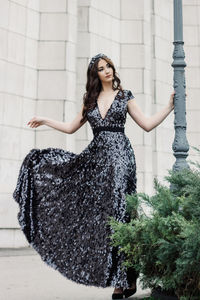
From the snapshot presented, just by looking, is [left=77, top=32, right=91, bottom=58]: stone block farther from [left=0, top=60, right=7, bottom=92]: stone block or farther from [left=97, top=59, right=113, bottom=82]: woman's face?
[left=97, top=59, right=113, bottom=82]: woman's face

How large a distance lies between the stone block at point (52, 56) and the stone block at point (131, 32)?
2.28 meters

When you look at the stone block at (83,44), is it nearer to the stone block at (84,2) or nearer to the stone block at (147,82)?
the stone block at (84,2)

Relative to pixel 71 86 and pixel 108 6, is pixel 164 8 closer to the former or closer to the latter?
pixel 108 6

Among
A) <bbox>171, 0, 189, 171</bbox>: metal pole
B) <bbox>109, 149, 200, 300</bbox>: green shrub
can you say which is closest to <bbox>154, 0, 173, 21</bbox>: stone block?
<bbox>171, 0, 189, 171</bbox>: metal pole

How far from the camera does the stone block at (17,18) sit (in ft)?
34.3

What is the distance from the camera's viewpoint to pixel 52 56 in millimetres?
10820

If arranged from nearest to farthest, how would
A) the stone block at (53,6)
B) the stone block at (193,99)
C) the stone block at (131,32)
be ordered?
1. the stone block at (53,6)
2. the stone block at (131,32)
3. the stone block at (193,99)

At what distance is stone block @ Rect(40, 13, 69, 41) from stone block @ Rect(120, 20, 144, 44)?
2046 mm

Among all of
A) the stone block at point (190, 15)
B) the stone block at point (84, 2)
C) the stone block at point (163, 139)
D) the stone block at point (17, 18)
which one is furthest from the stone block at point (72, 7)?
the stone block at point (190, 15)

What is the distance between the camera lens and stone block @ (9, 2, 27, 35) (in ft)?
34.3

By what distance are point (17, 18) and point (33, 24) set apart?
18.3 inches

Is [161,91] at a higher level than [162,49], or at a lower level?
lower

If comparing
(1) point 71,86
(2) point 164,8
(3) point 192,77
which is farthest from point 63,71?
(3) point 192,77

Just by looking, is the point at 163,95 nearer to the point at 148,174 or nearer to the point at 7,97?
the point at 148,174
